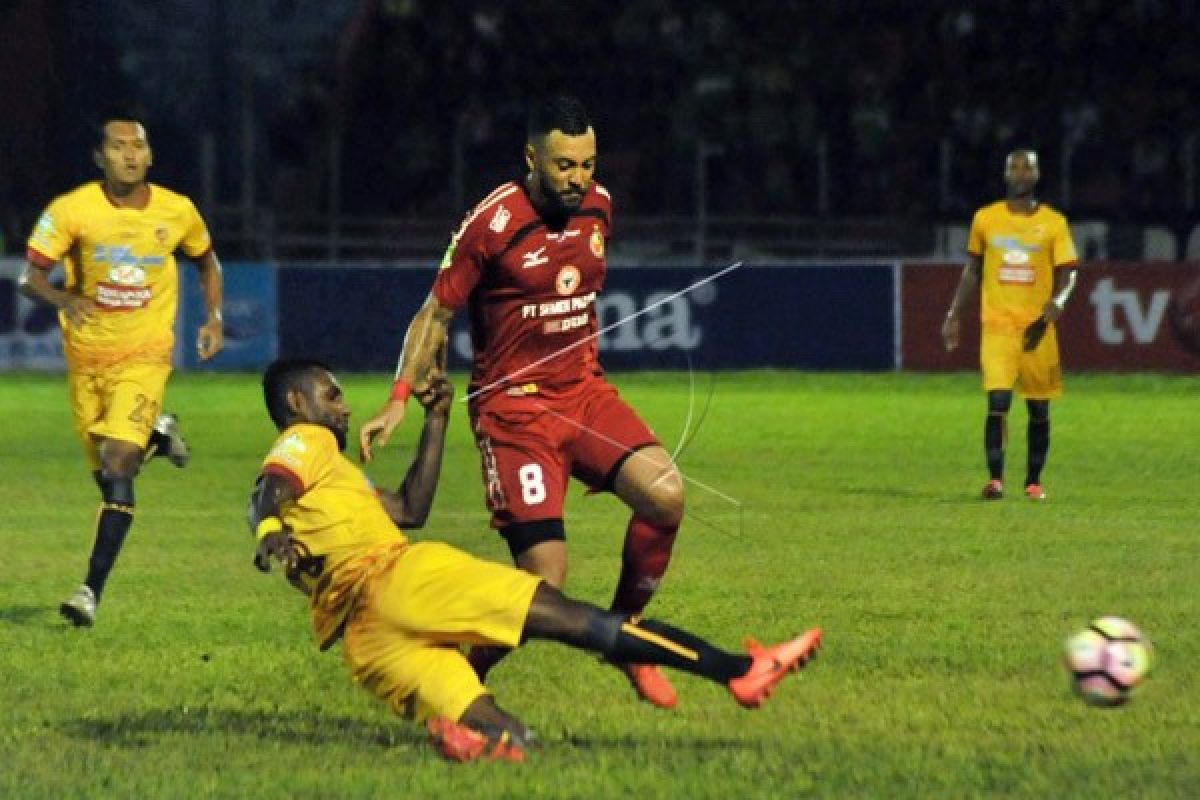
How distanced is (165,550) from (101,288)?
280 centimetres

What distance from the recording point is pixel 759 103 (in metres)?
32.4

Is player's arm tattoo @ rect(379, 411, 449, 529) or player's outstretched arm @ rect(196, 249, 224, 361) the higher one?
player's outstretched arm @ rect(196, 249, 224, 361)

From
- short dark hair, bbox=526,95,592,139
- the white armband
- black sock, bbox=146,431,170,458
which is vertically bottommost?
black sock, bbox=146,431,170,458

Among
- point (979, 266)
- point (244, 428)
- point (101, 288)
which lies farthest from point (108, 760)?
point (244, 428)

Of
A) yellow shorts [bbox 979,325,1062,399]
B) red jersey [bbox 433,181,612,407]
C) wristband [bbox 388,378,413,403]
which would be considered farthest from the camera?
yellow shorts [bbox 979,325,1062,399]

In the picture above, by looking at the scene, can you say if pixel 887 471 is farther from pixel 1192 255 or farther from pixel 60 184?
pixel 60 184

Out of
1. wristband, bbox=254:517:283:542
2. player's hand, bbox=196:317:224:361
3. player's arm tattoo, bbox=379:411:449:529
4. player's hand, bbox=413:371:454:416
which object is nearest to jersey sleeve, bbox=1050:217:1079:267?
player's hand, bbox=196:317:224:361

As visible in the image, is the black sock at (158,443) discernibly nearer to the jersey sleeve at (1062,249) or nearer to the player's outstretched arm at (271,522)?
the player's outstretched arm at (271,522)

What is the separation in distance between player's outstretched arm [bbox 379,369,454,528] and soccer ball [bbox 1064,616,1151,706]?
1986 millimetres

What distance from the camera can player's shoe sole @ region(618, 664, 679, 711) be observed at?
7.91m

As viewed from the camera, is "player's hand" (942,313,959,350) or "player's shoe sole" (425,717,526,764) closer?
"player's shoe sole" (425,717,526,764)

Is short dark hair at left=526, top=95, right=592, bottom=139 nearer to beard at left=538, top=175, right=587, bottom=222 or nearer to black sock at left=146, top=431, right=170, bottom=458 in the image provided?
beard at left=538, top=175, right=587, bottom=222

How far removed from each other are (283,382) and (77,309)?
144 inches

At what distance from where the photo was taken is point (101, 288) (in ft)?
36.1
